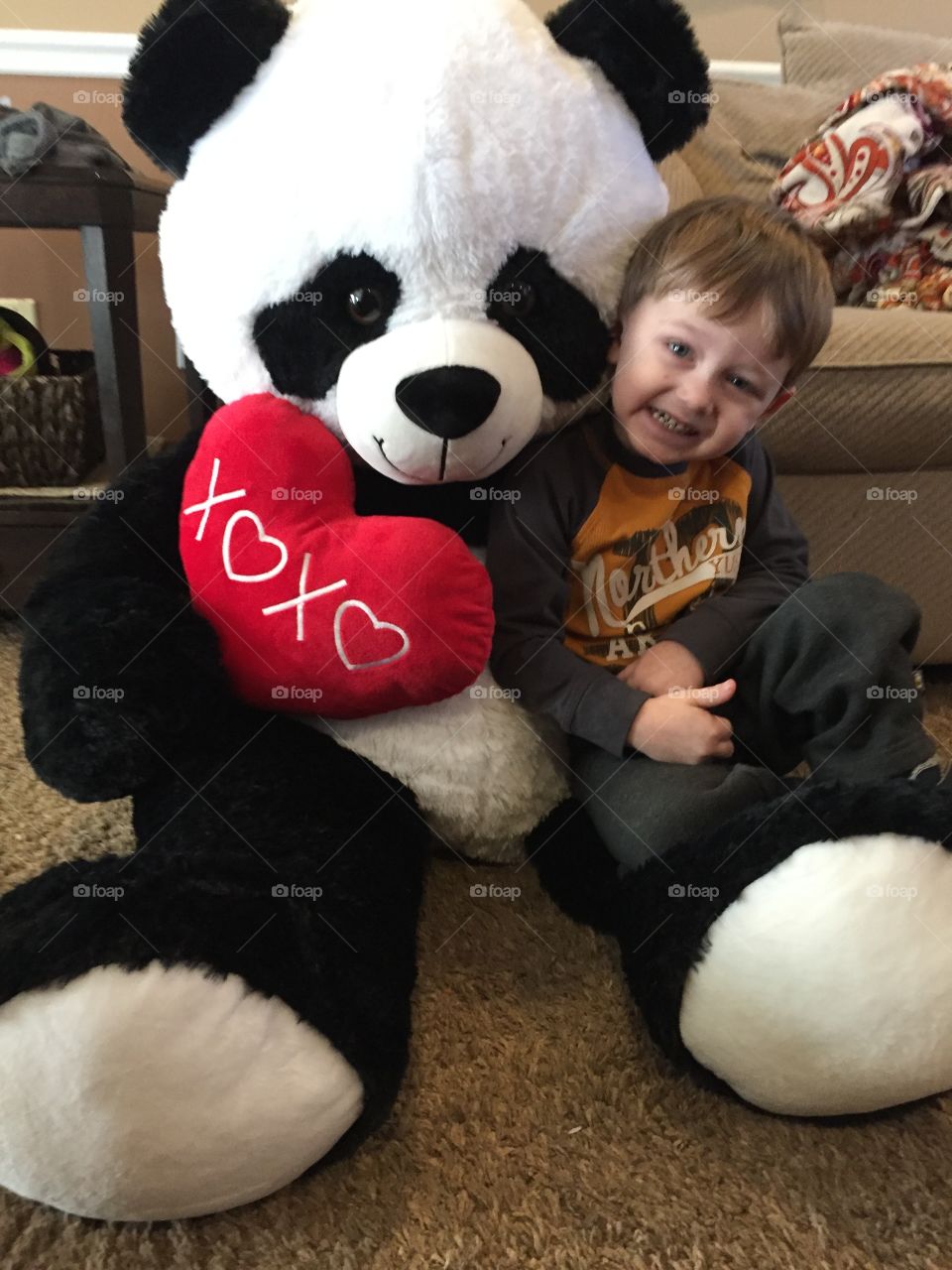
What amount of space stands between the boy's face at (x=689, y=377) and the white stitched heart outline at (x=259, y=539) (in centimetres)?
29

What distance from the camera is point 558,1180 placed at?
0.56 metres

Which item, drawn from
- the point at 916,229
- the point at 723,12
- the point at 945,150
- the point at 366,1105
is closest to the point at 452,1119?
the point at 366,1105

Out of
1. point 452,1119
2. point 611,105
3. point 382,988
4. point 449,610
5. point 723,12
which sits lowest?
point 452,1119

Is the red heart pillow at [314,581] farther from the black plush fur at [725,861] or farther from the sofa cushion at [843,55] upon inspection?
the sofa cushion at [843,55]

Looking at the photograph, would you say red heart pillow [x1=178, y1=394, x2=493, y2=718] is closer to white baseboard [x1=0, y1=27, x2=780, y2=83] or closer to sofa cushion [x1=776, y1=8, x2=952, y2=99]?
white baseboard [x1=0, y1=27, x2=780, y2=83]

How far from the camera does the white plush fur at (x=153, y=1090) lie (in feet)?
1.46

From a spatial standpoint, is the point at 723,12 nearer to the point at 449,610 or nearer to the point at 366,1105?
the point at 449,610

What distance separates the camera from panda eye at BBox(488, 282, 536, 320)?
0.66m

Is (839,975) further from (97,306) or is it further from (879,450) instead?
(97,306)

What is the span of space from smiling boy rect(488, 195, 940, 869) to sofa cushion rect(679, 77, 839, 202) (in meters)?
0.79

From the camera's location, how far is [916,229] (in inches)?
50.0

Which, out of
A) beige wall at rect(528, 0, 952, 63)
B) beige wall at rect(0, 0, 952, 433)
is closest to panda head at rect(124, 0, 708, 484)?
beige wall at rect(0, 0, 952, 433)

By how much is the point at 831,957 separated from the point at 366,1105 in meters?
0.27

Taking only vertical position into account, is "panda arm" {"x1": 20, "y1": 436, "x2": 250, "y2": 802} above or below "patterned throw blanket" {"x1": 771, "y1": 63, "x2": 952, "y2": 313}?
below
